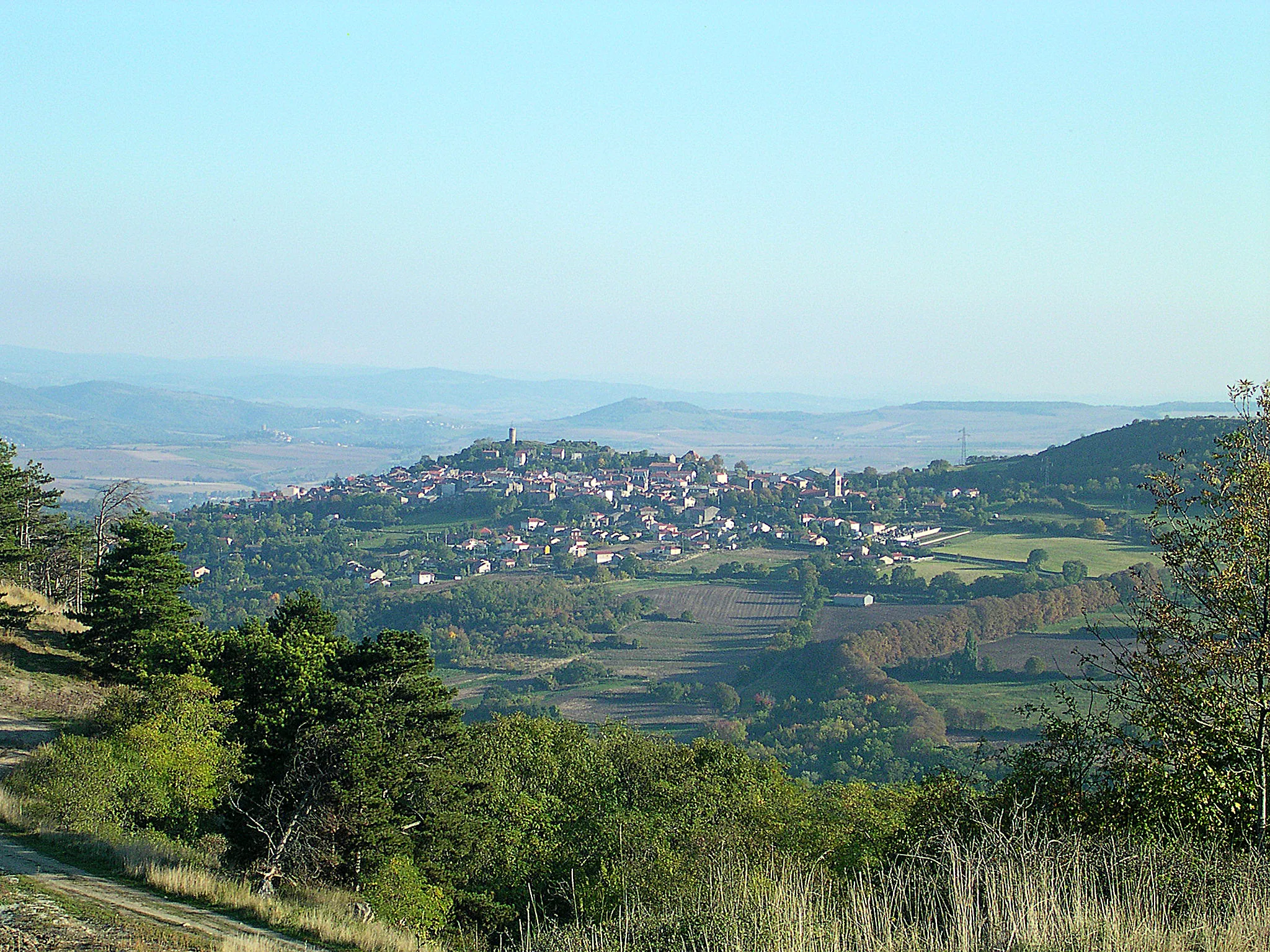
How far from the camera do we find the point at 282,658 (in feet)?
44.0

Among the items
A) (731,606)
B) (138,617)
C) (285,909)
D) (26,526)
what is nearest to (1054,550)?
(731,606)

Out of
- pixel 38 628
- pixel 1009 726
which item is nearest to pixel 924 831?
pixel 38 628

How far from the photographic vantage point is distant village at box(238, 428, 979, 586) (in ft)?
259

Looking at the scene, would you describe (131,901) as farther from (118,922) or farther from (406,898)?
(406,898)

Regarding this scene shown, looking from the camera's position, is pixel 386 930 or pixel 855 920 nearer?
pixel 855 920

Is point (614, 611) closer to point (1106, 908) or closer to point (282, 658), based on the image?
point (282, 658)

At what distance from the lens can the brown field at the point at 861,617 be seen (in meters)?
54.9

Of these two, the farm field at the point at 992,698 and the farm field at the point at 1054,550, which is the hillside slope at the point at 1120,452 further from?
the farm field at the point at 992,698

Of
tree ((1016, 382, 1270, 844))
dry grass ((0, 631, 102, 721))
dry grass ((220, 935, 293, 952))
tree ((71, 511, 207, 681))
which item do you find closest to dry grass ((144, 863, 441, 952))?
dry grass ((220, 935, 293, 952))

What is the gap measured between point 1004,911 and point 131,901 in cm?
590

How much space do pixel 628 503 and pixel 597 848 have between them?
8526 cm

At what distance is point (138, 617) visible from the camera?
678 inches

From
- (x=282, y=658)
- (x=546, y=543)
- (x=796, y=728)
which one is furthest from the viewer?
(x=546, y=543)

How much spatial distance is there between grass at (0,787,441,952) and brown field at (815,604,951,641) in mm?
46039
